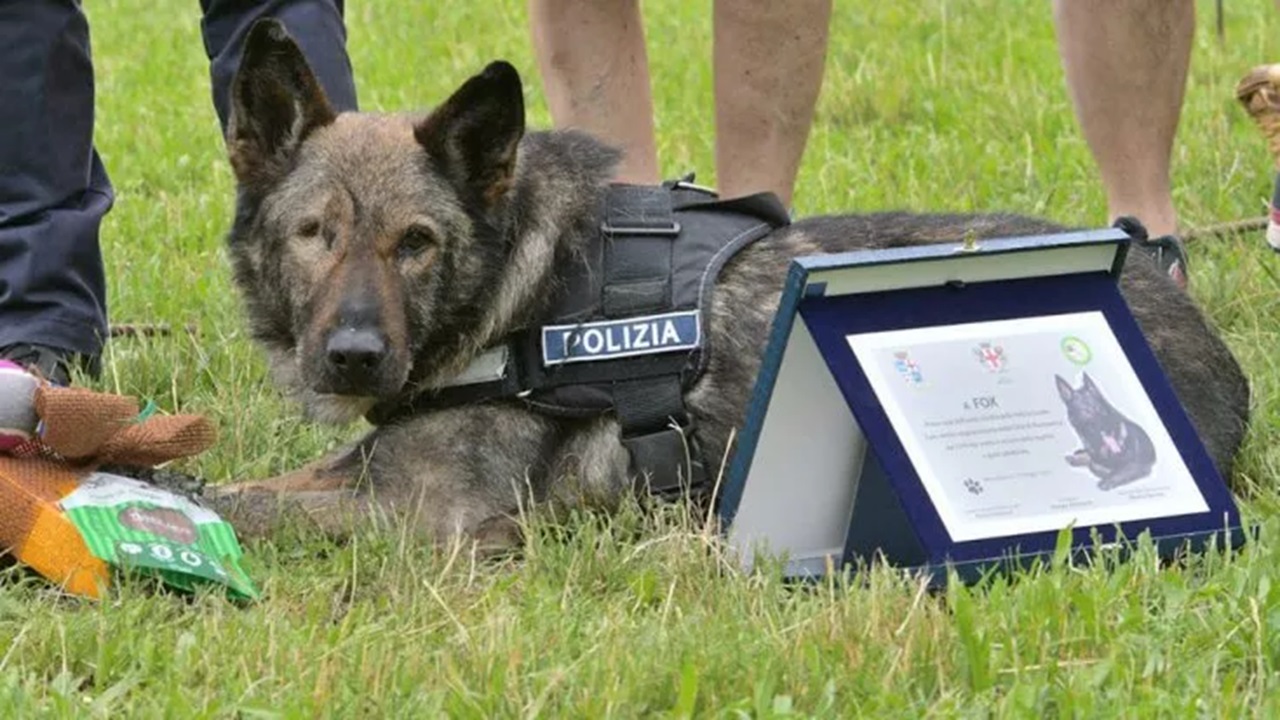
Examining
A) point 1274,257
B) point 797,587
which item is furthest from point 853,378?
point 1274,257

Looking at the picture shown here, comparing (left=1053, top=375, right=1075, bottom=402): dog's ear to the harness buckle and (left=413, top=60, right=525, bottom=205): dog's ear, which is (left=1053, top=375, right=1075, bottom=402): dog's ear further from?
(left=413, top=60, right=525, bottom=205): dog's ear

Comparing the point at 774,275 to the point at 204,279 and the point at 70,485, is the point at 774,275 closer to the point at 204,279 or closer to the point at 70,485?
the point at 70,485

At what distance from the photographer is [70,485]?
12.4ft

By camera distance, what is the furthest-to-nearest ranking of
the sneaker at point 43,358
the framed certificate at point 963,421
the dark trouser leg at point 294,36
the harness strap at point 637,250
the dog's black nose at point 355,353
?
the dark trouser leg at point 294,36
the sneaker at point 43,358
the harness strap at point 637,250
the dog's black nose at point 355,353
the framed certificate at point 963,421

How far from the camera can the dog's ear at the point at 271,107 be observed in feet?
13.3

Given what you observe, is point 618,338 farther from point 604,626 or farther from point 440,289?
point 604,626

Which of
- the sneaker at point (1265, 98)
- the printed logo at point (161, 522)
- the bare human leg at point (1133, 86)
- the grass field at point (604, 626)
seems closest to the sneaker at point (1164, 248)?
the grass field at point (604, 626)

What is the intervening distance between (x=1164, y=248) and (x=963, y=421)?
1647 millimetres

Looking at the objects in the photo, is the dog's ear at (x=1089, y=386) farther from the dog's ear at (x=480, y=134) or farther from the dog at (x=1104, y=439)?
the dog's ear at (x=480, y=134)

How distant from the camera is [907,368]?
3539 millimetres

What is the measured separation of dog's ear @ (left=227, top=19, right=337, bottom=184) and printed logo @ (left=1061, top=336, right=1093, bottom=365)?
57.7 inches

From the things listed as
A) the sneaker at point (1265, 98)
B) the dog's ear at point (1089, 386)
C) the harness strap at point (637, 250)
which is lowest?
the dog's ear at point (1089, 386)

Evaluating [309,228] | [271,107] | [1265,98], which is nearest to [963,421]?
[1265,98]

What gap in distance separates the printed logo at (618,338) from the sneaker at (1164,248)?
1.27 meters
